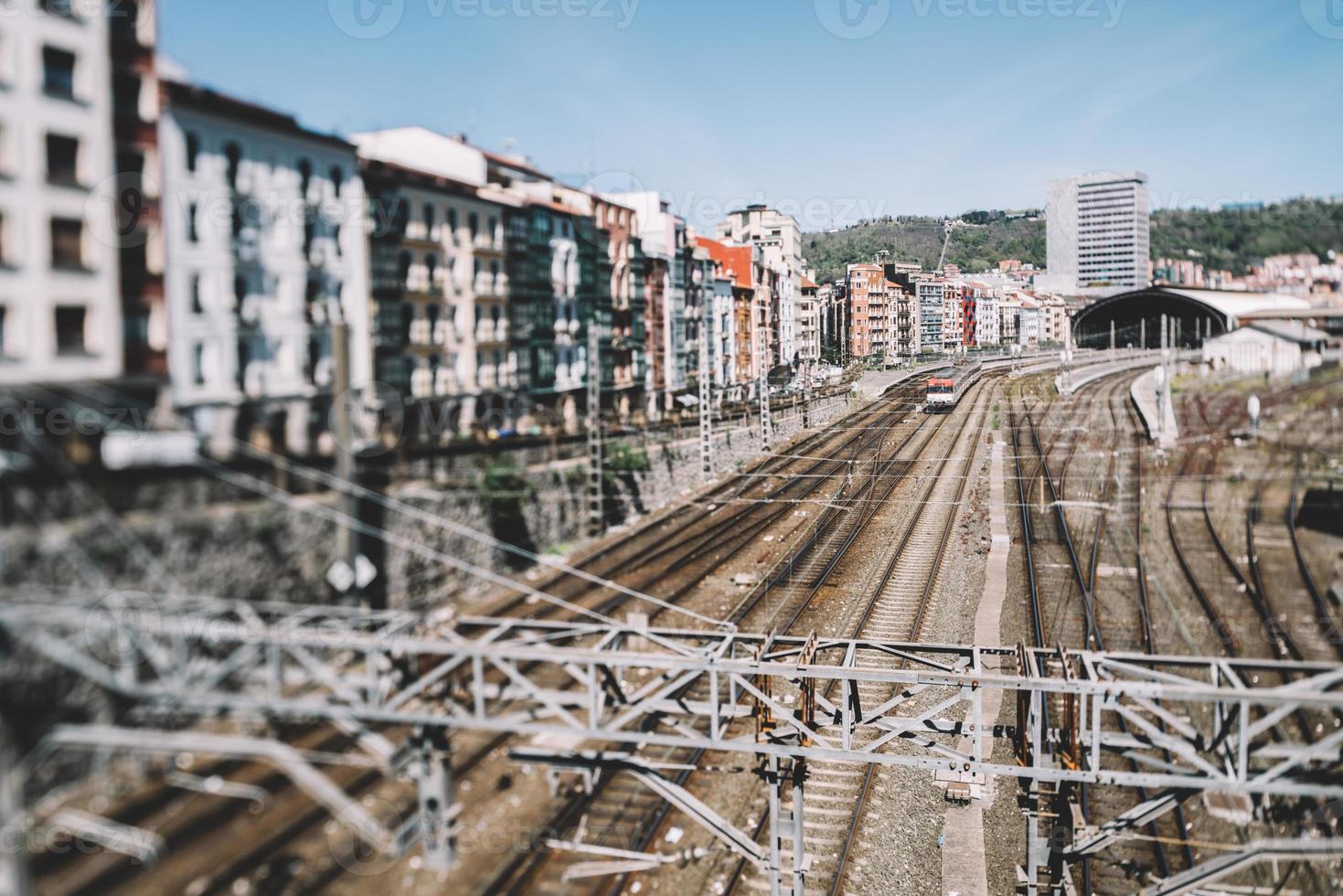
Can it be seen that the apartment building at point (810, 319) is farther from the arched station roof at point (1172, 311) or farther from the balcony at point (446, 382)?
the balcony at point (446, 382)

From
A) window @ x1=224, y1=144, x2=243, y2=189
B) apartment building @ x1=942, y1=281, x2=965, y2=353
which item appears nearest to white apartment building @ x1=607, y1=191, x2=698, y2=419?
apartment building @ x1=942, y1=281, x2=965, y2=353

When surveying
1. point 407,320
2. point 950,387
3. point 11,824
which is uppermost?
point 407,320

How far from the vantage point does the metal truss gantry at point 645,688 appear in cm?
534

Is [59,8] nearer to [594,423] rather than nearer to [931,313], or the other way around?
[594,423]

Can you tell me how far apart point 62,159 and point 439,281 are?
2.24 m

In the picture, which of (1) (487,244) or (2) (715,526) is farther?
(2) (715,526)

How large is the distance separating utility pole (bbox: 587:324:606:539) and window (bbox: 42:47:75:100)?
3557mm

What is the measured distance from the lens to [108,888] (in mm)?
5449

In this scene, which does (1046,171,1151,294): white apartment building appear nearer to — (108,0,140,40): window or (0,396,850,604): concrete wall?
(0,396,850,604): concrete wall

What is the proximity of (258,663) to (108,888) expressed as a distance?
1.53 meters

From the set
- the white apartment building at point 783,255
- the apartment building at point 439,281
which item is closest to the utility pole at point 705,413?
the white apartment building at point 783,255

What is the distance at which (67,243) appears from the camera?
5035 millimetres

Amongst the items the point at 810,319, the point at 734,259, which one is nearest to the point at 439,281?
the point at 734,259

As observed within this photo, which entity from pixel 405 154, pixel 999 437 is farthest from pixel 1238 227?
pixel 405 154
